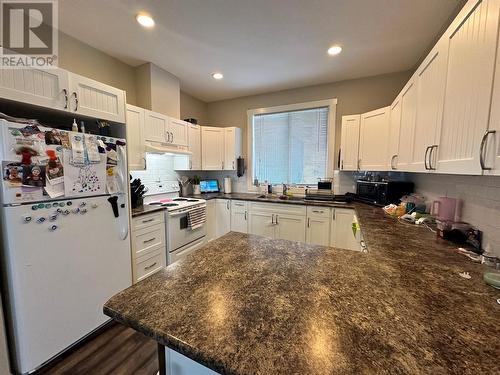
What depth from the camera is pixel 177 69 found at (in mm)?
2713

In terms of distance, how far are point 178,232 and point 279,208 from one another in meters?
1.45

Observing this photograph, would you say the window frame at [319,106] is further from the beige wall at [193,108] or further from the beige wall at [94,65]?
the beige wall at [94,65]

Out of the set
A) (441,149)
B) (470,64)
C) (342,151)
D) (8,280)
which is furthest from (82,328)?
(342,151)

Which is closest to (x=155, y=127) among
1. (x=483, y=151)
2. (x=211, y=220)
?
(x=211, y=220)

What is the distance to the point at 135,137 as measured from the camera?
238cm

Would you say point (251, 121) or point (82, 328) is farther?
point (251, 121)

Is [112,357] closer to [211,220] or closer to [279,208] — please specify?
[211,220]

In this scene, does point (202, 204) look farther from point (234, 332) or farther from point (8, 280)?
point (234, 332)

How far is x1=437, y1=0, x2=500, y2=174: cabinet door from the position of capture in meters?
0.84

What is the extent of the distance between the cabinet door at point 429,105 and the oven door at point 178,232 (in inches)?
98.0

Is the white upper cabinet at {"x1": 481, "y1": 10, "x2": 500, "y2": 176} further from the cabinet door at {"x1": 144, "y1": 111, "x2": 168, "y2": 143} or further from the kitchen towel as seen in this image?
the cabinet door at {"x1": 144, "y1": 111, "x2": 168, "y2": 143}

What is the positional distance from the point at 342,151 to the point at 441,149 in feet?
5.79

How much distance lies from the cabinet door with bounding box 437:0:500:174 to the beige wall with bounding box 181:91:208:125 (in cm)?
332

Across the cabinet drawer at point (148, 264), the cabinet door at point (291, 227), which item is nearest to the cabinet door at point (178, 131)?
A: the cabinet drawer at point (148, 264)
